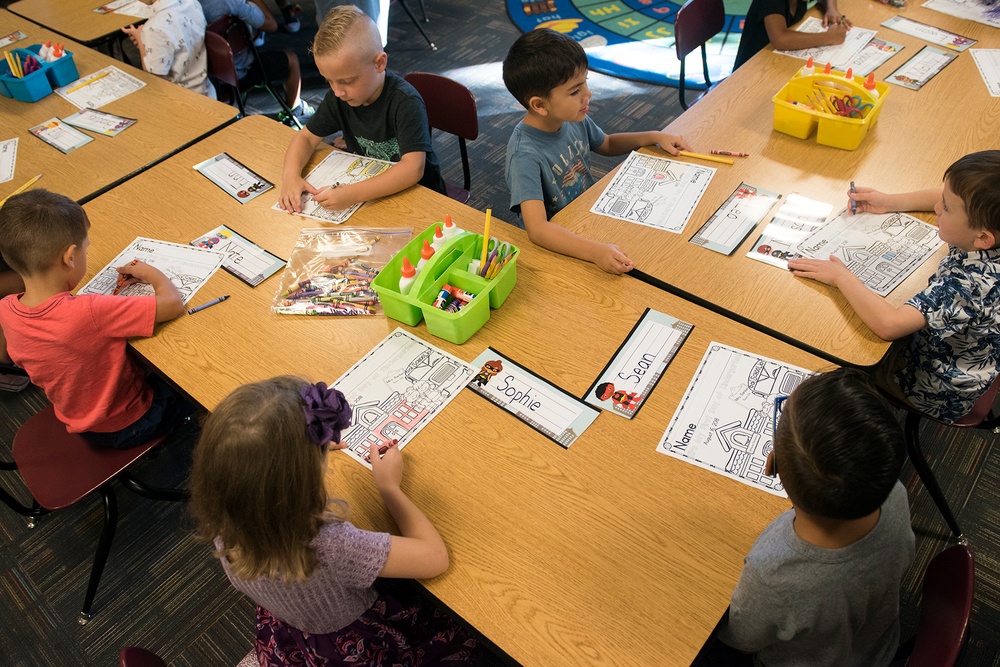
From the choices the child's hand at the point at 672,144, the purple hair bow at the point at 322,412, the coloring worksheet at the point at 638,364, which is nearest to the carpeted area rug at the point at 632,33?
the child's hand at the point at 672,144

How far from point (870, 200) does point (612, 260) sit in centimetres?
70

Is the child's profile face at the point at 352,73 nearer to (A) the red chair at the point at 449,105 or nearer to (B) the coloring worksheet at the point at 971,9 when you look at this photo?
(A) the red chair at the point at 449,105

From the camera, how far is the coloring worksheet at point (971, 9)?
241 centimetres

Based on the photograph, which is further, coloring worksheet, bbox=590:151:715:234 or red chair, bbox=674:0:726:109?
red chair, bbox=674:0:726:109

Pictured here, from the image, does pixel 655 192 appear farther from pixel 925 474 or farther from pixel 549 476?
pixel 925 474

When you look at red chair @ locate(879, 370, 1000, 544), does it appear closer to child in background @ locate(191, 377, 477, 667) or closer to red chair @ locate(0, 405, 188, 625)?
child in background @ locate(191, 377, 477, 667)

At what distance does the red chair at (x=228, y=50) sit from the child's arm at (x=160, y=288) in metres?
1.50

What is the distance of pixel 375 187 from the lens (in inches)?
77.3

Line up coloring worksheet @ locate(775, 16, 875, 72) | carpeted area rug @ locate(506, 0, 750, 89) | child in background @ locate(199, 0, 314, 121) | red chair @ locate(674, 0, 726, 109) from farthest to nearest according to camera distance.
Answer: carpeted area rug @ locate(506, 0, 750, 89) < child in background @ locate(199, 0, 314, 121) < red chair @ locate(674, 0, 726, 109) < coloring worksheet @ locate(775, 16, 875, 72)

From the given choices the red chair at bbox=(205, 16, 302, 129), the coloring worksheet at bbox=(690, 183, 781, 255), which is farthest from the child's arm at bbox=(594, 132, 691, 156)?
the red chair at bbox=(205, 16, 302, 129)

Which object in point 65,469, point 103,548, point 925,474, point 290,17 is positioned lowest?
point 103,548

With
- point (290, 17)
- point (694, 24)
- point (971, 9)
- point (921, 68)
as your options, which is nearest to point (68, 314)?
point (694, 24)

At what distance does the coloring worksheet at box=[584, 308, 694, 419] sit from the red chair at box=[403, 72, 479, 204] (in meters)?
1.11

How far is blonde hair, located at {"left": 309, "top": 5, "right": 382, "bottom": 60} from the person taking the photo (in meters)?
1.93
